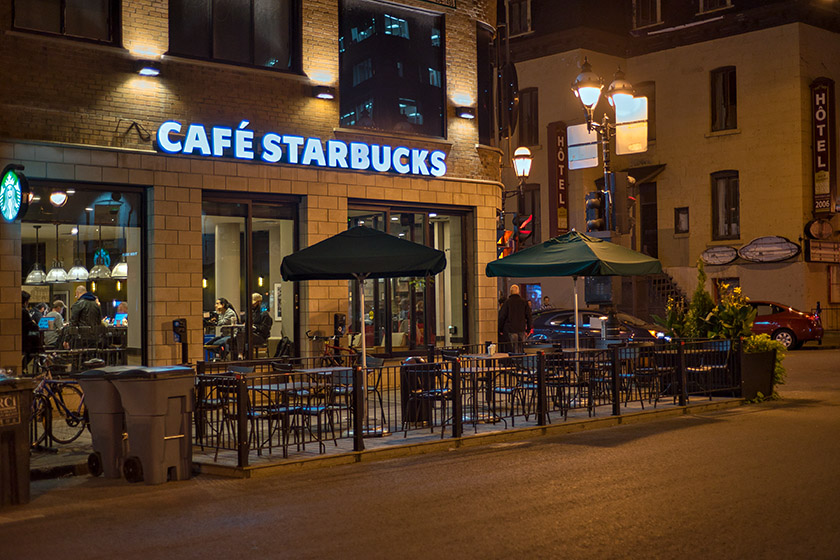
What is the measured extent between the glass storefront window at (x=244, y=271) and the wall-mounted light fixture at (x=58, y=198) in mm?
2353

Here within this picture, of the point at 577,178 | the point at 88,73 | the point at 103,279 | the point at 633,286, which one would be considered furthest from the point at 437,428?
the point at 577,178

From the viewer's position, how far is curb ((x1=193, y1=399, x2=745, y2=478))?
372 inches

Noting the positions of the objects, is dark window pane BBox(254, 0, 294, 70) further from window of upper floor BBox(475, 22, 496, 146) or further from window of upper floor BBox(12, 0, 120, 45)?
window of upper floor BBox(475, 22, 496, 146)

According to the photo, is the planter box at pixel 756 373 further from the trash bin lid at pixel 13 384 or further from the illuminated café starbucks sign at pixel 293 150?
the trash bin lid at pixel 13 384

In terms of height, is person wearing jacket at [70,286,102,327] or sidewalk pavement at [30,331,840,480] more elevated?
person wearing jacket at [70,286,102,327]

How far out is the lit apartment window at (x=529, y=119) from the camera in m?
35.4

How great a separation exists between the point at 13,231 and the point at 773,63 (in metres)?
27.3

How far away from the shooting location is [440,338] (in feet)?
61.9

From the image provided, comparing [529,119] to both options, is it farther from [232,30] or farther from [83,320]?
[83,320]

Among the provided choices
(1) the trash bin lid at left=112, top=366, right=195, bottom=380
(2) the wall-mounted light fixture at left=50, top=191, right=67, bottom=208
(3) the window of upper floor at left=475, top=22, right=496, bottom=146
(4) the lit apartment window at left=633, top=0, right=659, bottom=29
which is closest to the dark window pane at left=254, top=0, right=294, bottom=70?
(2) the wall-mounted light fixture at left=50, top=191, right=67, bottom=208

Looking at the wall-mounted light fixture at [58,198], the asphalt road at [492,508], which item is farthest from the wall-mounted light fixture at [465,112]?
the asphalt road at [492,508]

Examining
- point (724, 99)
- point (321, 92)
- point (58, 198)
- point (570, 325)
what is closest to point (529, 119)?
point (724, 99)

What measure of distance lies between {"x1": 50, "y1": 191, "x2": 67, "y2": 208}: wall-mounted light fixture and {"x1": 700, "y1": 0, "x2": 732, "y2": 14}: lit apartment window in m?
27.0

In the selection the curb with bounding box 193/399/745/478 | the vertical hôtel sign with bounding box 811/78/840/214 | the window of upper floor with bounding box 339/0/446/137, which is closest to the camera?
the curb with bounding box 193/399/745/478
